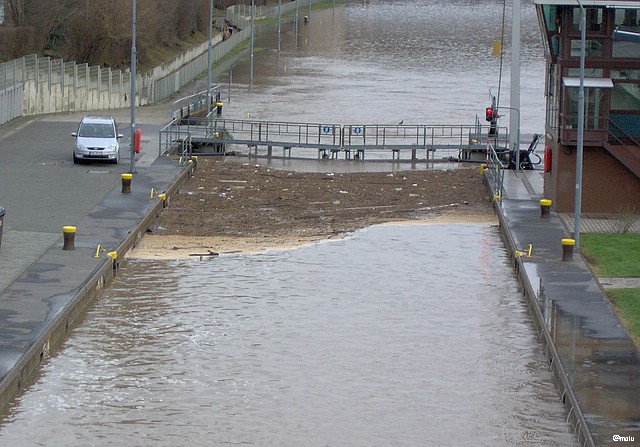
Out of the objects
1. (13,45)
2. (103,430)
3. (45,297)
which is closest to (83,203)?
(45,297)

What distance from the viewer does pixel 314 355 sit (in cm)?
2491

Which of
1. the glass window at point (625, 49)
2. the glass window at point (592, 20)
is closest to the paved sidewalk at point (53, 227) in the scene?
the glass window at point (592, 20)

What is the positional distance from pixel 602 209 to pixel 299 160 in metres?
16.2

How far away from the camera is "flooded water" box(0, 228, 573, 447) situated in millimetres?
20656

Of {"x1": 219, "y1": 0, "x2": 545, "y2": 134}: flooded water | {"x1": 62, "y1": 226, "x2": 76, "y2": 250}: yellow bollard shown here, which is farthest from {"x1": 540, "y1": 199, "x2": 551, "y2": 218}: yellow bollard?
{"x1": 219, "y1": 0, "x2": 545, "y2": 134}: flooded water

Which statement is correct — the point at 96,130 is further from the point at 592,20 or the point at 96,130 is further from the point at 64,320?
the point at 64,320

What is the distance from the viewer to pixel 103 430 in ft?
66.9

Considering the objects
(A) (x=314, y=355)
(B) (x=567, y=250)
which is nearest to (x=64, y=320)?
(A) (x=314, y=355)

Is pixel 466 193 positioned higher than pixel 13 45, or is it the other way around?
pixel 13 45

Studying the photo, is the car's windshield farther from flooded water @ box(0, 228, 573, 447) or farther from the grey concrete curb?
flooded water @ box(0, 228, 573, 447)

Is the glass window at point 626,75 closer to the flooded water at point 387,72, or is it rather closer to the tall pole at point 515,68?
the tall pole at point 515,68

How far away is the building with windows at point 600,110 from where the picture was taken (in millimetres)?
37875

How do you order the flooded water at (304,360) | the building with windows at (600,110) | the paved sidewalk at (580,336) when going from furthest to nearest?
the building with windows at (600,110)
the flooded water at (304,360)
the paved sidewalk at (580,336)

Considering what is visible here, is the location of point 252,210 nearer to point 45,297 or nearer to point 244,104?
point 45,297
